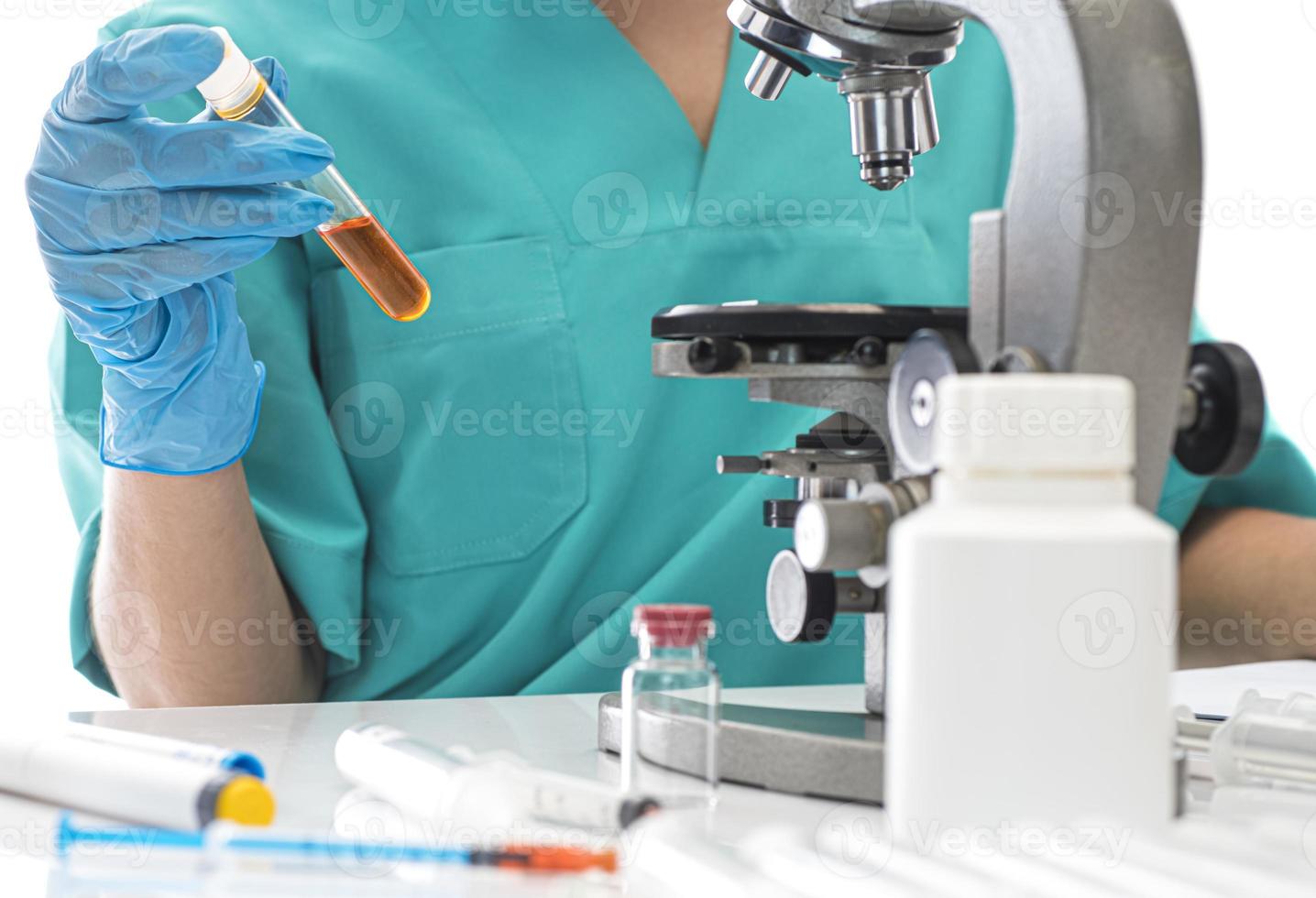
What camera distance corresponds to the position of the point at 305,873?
1.42ft

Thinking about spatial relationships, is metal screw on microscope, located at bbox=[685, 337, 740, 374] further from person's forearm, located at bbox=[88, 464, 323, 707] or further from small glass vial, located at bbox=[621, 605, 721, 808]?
person's forearm, located at bbox=[88, 464, 323, 707]

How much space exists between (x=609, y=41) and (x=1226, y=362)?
729 mm

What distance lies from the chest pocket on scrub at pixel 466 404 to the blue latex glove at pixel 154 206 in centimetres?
21

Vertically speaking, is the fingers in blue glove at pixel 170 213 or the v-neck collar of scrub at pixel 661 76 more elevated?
the v-neck collar of scrub at pixel 661 76

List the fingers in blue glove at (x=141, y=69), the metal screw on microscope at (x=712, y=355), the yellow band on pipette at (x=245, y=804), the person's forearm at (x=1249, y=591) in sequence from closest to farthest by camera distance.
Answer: the yellow band on pipette at (x=245, y=804) → the metal screw on microscope at (x=712, y=355) → the fingers in blue glove at (x=141, y=69) → the person's forearm at (x=1249, y=591)

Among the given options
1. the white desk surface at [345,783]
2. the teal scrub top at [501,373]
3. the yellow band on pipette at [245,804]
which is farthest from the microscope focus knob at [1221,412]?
the teal scrub top at [501,373]

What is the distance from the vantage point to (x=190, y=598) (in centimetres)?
108

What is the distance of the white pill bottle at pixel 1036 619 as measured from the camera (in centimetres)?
41

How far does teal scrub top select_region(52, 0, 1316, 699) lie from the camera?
1.13 m

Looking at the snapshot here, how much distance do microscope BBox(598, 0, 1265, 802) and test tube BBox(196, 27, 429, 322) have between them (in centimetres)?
28

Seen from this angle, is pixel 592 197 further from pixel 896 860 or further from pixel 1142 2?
pixel 896 860

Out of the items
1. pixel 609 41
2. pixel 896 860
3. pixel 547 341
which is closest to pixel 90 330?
pixel 547 341

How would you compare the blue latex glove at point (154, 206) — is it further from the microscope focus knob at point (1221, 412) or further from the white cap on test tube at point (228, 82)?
the microscope focus knob at point (1221, 412)

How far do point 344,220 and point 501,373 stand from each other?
11.1 inches
